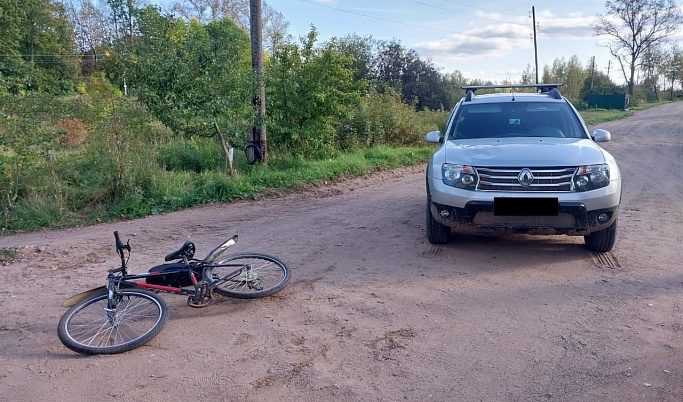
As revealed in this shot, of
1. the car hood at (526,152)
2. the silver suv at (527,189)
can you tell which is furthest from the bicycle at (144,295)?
the car hood at (526,152)

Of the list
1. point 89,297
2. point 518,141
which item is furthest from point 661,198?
point 89,297

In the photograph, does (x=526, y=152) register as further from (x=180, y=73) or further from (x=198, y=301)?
(x=180, y=73)

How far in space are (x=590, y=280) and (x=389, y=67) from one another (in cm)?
3825

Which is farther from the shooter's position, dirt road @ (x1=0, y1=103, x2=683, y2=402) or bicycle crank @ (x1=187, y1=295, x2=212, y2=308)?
bicycle crank @ (x1=187, y1=295, x2=212, y2=308)

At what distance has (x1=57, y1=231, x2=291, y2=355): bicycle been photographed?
4258mm

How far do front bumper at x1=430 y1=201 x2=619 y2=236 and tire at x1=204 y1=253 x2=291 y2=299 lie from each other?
6.38ft

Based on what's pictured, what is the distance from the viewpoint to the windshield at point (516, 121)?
7008 millimetres

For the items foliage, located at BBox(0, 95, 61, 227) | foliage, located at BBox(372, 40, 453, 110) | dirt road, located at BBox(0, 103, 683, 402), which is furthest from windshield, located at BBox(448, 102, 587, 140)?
foliage, located at BBox(372, 40, 453, 110)

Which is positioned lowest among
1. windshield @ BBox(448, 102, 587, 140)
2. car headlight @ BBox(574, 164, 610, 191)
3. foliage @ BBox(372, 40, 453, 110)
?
car headlight @ BBox(574, 164, 610, 191)

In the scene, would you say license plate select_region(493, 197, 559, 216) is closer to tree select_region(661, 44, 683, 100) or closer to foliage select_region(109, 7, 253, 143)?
foliage select_region(109, 7, 253, 143)

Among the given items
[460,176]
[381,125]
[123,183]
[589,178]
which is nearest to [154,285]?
[460,176]

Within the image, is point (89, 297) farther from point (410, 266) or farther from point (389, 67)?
point (389, 67)

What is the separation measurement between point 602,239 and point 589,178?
79cm

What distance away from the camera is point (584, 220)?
18.7 ft
